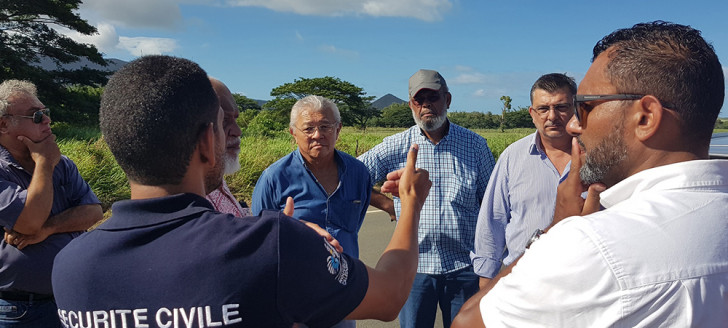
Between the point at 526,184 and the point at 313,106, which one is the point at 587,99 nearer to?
the point at 526,184

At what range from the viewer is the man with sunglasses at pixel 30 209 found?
2471 millimetres

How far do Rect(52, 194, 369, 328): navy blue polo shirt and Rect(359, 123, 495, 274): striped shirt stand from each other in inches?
86.0

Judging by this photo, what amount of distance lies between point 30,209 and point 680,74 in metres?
2.85

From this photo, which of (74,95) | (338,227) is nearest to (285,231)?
(338,227)

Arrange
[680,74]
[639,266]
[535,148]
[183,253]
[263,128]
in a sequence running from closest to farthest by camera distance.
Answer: [639,266], [183,253], [680,74], [535,148], [263,128]

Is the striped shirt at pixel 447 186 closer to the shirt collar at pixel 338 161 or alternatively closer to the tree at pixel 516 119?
the shirt collar at pixel 338 161

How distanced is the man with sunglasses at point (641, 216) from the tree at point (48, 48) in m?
27.8

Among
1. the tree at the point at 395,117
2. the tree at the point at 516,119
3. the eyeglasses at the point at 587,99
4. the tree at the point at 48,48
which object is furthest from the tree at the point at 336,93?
the eyeglasses at the point at 587,99

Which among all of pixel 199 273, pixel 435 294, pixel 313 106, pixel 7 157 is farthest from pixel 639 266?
pixel 7 157

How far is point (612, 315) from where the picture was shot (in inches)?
41.3

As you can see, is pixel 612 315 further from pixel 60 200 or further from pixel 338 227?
pixel 60 200

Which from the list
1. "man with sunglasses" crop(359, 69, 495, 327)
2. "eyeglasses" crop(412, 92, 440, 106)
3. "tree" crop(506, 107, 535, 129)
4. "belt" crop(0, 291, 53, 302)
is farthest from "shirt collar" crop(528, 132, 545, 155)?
"tree" crop(506, 107, 535, 129)

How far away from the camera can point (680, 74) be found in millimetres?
1247

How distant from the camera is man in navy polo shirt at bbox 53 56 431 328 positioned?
44.2 inches
